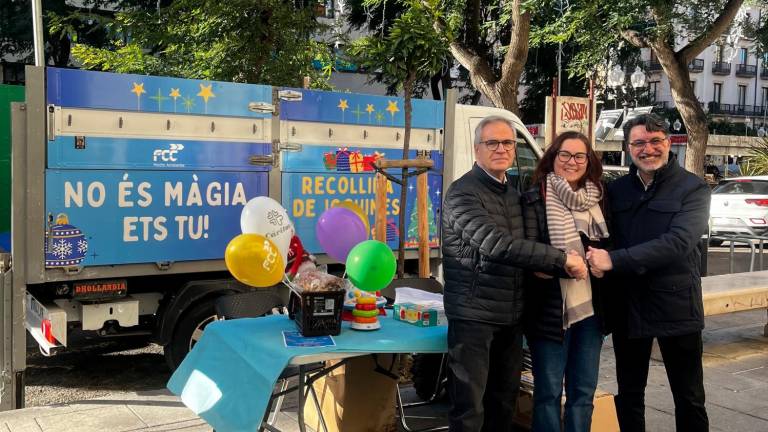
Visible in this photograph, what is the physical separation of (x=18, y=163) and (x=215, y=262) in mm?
1489

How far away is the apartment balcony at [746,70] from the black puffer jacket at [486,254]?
73.5 m

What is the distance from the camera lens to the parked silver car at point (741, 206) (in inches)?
619

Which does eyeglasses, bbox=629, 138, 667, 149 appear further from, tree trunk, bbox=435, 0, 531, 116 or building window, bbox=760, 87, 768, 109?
building window, bbox=760, 87, 768, 109

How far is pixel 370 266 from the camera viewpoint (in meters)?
3.39

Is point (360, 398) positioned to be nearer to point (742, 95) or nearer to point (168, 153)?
point (168, 153)

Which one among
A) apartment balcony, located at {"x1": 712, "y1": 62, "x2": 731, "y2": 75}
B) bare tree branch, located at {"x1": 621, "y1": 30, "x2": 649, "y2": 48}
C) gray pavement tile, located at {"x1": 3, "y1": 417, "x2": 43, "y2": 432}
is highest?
apartment balcony, located at {"x1": 712, "y1": 62, "x2": 731, "y2": 75}

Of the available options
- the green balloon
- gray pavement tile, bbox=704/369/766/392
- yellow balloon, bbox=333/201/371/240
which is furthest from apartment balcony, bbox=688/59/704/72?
the green balloon

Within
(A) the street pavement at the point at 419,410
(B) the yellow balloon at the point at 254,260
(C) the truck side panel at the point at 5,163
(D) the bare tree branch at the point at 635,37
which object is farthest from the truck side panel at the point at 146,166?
(D) the bare tree branch at the point at 635,37

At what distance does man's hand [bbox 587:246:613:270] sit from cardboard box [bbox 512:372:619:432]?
41.3 inches

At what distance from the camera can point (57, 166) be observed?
4680 millimetres

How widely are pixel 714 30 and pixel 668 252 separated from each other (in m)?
13.8

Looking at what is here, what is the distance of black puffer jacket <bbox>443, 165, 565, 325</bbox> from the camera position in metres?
3.09

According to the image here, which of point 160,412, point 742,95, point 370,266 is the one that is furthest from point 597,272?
point 742,95

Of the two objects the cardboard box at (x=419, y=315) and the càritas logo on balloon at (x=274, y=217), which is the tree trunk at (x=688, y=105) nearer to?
the cardboard box at (x=419, y=315)
